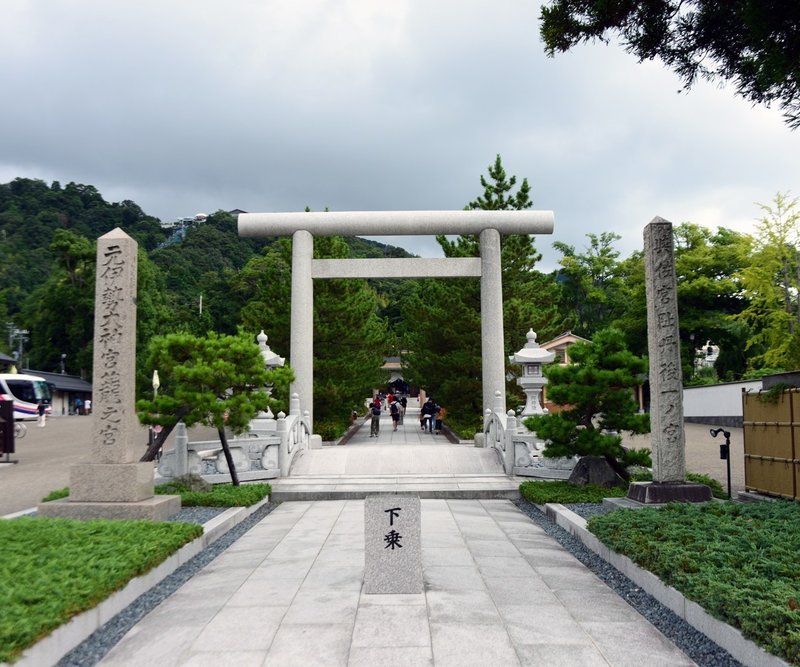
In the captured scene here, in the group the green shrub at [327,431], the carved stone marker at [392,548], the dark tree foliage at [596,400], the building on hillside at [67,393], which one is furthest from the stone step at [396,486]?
the building on hillside at [67,393]

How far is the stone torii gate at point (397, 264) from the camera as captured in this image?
17.0 metres

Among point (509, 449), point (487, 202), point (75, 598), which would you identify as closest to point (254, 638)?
point (75, 598)

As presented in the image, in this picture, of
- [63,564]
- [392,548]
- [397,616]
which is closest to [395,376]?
[392,548]

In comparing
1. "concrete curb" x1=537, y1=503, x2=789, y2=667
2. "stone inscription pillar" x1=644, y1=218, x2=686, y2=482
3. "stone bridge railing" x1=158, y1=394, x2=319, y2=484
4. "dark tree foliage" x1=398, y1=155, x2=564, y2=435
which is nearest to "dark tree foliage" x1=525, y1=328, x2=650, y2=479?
"stone inscription pillar" x1=644, y1=218, x2=686, y2=482

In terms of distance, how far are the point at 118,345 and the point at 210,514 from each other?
2629 millimetres

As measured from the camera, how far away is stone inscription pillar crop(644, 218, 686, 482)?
347 inches

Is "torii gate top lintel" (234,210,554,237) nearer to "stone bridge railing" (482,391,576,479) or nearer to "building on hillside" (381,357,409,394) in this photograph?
"stone bridge railing" (482,391,576,479)

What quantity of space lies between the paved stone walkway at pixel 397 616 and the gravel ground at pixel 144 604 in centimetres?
11

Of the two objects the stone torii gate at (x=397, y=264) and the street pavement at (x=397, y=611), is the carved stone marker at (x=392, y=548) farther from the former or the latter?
the stone torii gate at (x=397, y=264)

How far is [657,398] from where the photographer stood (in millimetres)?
8969

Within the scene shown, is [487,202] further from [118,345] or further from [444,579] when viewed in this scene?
[444,579]

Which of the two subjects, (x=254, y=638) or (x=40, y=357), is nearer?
(x=254, y=638)

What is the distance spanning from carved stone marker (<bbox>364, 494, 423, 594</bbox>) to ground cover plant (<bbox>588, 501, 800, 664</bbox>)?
1986mm

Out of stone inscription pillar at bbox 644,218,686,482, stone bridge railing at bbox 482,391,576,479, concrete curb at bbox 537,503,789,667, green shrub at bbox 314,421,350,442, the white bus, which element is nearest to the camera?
concrete curb at bbox 537,503,789,667
